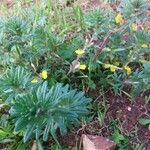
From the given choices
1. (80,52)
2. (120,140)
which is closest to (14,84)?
(80,52)

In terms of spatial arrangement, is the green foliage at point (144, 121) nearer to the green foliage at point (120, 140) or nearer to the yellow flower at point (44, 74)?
the green foliage at point (120, 140)

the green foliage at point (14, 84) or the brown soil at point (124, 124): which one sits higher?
the green foliage at point (14, 84)

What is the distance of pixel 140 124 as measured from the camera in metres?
2.11

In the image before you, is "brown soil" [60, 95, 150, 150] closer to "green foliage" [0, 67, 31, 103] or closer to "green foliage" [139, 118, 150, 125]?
"green foliage" [139, 118, 150, 125]

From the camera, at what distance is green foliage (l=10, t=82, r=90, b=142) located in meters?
1.82

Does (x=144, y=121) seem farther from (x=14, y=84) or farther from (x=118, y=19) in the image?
(x=14, y=84)

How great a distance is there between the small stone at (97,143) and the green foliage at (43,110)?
175 mm

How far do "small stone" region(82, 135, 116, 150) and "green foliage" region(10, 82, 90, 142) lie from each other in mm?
175

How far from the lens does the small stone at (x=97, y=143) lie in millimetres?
2016

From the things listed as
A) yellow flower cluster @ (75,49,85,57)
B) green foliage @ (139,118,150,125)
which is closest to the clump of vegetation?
yellow flower cluster @ (75,49,85,57)

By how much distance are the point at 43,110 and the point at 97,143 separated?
37 centimetres

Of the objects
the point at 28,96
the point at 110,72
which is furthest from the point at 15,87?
the point at 110,72

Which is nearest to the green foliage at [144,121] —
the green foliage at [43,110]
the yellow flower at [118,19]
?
the green foliage at [43,110]

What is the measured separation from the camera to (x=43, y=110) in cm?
183
